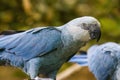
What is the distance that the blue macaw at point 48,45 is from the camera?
1340 millimetres

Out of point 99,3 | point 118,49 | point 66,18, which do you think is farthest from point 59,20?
point 118,49

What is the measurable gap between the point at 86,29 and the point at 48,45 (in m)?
0.13

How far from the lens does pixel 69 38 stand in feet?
4.41

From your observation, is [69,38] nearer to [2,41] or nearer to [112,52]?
[2,41]

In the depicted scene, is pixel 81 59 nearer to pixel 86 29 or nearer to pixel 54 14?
pixel 86 29

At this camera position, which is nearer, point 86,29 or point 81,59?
point 86,29

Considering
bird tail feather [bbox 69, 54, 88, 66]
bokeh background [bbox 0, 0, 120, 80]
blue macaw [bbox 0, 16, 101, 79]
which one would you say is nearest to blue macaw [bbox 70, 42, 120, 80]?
bird tail feather [bbox 69, 54, 88, 66]

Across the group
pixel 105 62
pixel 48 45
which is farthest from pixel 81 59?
pixel 48 45

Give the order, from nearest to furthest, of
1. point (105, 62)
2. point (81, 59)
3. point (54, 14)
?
point (105, 62) → point (81, 59) → point (54, 14)

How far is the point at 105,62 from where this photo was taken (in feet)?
5.27

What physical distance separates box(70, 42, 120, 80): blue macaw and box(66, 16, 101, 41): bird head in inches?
10.8

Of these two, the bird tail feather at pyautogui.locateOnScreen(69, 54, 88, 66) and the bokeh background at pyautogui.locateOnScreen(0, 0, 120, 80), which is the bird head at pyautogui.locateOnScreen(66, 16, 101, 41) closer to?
the bird tail feather at pyautogui.locateOnScreen(69, 54, 88, 66)

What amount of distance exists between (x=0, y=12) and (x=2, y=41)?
1164 mm

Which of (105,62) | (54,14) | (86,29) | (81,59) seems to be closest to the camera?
(86,29)
